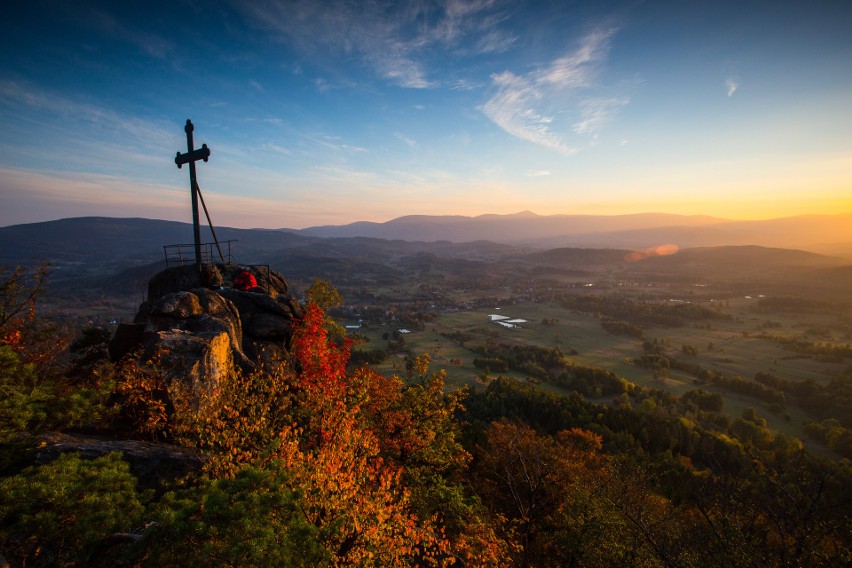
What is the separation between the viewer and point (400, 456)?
27609mm

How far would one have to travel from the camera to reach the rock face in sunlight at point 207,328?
59.9 ft

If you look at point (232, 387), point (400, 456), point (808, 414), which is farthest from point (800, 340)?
point (232, 387)

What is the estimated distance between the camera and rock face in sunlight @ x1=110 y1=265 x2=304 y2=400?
18.3m

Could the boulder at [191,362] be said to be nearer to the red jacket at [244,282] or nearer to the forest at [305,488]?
the forest at [305,488]

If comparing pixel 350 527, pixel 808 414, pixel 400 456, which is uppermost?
pixel 350 527

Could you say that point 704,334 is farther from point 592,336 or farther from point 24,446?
point 24,446

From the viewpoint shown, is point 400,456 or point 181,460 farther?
point 400,456

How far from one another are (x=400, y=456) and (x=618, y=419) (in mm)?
59404

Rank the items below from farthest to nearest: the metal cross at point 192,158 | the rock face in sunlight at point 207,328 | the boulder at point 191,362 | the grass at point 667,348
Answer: the grass at point 667,348, the metal cross at point 192,158, the rock face in sunlight at point 207,328, the boulder at point 191,362

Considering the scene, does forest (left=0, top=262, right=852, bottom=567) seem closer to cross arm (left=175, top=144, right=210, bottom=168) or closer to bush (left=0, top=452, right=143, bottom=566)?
bush (left=0, top=452, right=143, bottom=566)

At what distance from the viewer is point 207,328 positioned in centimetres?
2202

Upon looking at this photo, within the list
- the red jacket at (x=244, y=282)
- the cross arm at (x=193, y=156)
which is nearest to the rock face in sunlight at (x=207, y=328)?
the red jacket at (x=244, y=282)

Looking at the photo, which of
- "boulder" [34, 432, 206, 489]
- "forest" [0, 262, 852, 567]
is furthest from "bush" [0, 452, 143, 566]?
"boulder" [34, 432, 206, 489]

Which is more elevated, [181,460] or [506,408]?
[181,460]
